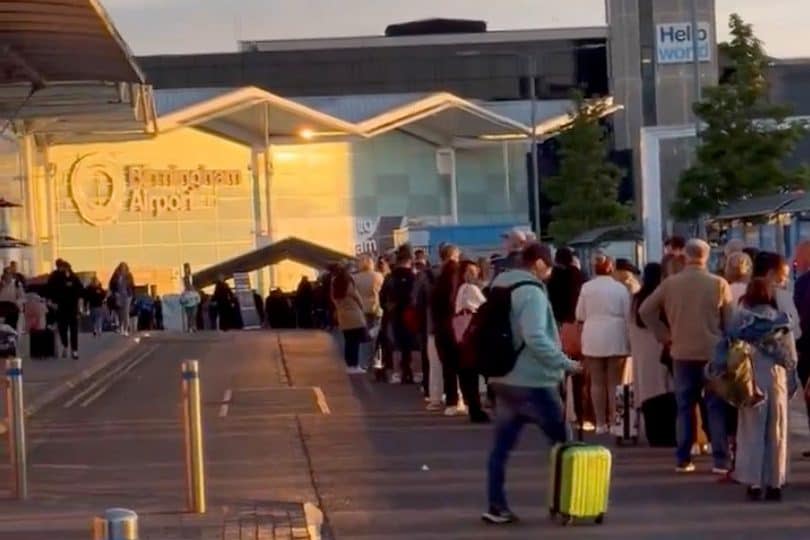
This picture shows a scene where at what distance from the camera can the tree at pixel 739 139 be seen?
149 feet

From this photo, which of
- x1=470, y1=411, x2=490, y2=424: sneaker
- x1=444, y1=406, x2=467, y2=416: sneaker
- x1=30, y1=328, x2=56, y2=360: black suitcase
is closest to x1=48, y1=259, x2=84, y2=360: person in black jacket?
x1=30, y1=328, x2=56, y2=360: black suitcase

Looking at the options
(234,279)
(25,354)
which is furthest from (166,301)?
(25,354)

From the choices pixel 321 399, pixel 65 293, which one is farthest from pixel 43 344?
pixel 321 399

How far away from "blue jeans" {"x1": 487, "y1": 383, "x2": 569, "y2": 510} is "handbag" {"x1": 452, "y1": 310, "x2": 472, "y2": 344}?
6.95m

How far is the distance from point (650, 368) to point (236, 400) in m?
8.11

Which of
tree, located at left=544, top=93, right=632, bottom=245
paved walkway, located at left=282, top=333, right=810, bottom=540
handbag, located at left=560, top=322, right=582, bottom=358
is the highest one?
tree, located at left=544, top=93, right=632, bottom=245

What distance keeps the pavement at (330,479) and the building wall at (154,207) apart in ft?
157

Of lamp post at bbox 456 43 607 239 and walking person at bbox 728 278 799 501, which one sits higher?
lamp post at bbox 456 43 607 239

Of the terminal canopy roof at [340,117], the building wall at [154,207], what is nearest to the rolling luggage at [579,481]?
the terminal canopy roof at [340,117]

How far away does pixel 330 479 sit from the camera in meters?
14.4

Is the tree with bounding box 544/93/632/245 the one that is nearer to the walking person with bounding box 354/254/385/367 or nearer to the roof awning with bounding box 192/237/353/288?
the roof awning with bounding box 192/237/353/288

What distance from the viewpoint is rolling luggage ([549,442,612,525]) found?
A: 1141 centimetres

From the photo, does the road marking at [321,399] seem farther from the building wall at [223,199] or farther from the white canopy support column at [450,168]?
the white canopy support column at [450,168]

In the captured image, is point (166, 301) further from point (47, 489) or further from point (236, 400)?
point (47, 489)
